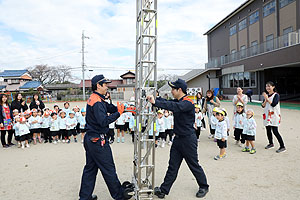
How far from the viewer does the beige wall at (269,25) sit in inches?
888

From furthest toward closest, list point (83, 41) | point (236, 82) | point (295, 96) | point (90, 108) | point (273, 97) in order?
point (83, 41), point (236, 82), point (295, 96), point (273, 97), point (90, 108)

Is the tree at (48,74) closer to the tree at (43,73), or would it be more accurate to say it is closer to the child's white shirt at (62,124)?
the tree at (43,73)

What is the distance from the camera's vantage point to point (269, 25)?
76.3ft

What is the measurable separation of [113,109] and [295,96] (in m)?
26.1

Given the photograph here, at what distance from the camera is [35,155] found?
251 inches

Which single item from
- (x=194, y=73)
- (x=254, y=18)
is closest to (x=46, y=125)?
(x=254, y=18)

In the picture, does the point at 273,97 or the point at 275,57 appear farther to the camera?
the point at 275,57

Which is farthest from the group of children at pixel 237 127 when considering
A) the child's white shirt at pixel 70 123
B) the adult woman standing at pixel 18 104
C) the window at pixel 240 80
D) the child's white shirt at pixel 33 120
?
the window at pixel 240 80

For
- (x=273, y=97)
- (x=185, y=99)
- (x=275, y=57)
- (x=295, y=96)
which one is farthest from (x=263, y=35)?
(x=185, y=99)

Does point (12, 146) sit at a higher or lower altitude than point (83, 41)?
lower

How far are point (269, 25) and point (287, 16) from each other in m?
2.64

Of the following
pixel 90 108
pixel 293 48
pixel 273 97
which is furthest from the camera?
pixel 293 48

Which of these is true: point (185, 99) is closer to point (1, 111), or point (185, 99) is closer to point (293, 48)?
point (1, 111)

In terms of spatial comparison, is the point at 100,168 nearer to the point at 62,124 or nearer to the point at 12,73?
the point at 62,124
